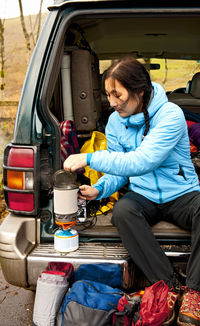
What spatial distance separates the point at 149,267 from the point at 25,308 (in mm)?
1103

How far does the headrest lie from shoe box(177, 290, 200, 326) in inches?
102

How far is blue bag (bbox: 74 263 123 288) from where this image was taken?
2.00 metres

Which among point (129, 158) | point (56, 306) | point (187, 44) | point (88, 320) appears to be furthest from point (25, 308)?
point (187, 44)

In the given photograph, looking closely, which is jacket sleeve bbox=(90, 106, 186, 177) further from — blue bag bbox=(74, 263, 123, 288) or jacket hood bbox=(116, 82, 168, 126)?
blue bag bbox=(74, 263, 123, 288)

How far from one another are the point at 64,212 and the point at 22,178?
308 mm

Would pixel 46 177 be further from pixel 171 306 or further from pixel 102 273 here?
pixel 171 306

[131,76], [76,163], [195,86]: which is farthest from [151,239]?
[195,86]

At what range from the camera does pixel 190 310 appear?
194 cm

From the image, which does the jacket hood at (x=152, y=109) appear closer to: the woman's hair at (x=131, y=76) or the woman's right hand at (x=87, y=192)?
the woman's hair at (x=131, y=76)

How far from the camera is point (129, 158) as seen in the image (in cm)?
200

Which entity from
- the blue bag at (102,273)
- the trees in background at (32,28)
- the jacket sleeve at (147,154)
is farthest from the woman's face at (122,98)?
the trees in background at (32,28)

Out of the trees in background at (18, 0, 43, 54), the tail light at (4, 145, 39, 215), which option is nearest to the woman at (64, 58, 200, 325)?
the tail light at (4, 145, 39, 215)

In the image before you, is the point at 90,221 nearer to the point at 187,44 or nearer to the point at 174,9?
the point at 174,9

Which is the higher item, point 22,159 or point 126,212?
point 22,159
